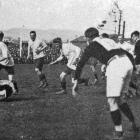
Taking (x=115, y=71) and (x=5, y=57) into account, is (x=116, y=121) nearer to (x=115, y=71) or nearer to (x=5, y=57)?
(x=115, y=71)

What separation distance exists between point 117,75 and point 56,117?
Answer: 2.35 meters

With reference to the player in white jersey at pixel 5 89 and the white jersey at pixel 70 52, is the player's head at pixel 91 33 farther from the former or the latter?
the white jersey at pixel 70 52

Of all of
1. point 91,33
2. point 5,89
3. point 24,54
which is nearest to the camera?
point 91,33

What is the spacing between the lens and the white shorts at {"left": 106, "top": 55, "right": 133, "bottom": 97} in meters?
6.95

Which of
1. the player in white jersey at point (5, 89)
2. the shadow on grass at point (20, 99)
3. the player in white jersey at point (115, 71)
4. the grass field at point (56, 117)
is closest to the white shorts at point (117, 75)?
the player in white jersey at point (115, 71)

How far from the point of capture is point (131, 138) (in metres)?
6.89

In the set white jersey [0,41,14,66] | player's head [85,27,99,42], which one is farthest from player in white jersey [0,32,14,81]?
player's head [85,27,99,42]

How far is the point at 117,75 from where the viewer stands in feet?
22.9

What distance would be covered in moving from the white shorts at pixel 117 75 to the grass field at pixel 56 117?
2.75 ft

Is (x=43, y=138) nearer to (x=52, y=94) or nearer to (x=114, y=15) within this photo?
(x=52, y=94)

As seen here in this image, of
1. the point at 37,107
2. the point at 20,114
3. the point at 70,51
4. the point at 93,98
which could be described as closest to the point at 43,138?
the point at 20,114

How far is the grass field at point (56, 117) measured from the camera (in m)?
7.18

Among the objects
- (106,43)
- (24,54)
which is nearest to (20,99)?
(106,43)

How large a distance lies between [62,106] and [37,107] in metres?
0.66
